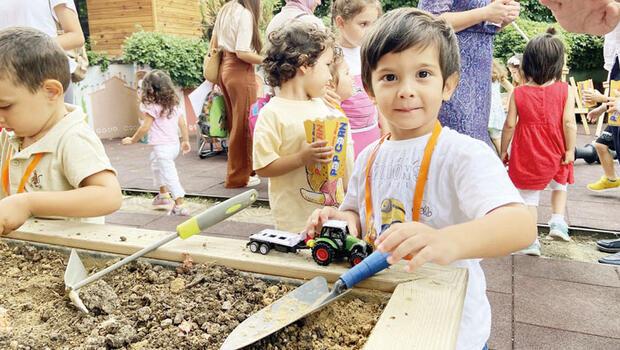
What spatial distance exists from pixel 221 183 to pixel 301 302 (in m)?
5.03

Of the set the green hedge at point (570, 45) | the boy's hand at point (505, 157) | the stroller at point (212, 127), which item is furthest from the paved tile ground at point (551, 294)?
the green hedge at point (570, 45)

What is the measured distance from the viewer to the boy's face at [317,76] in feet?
8.41

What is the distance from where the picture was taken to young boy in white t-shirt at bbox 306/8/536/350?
122 cm

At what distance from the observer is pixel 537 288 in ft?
9.71

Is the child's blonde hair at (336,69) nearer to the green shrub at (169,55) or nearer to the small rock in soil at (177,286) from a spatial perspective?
the small rock in soil at (177,286)

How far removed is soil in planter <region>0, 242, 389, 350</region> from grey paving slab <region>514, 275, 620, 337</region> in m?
1.85

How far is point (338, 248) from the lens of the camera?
1.19 m

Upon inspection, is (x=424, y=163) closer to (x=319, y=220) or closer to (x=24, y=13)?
(x=319, y=220)

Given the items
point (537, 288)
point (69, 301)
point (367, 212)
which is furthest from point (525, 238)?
point (537, 288)

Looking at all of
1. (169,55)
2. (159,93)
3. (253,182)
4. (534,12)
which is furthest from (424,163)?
(534,12)

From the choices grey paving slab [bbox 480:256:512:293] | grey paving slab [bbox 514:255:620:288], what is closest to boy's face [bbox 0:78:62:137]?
grey paving slab [bbox 480:256:512:293]

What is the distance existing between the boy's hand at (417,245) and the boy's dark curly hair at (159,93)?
14.7 feet

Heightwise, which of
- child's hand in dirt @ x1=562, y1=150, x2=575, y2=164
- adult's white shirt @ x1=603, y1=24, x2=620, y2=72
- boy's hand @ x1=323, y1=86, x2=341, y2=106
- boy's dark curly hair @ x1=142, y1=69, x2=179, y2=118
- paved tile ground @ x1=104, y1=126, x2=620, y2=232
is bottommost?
paved tile ground @ x1=104, y1=126, x2=620, y2=232

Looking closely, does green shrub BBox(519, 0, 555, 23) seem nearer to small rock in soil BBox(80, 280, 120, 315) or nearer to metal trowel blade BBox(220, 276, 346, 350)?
metal trowel blade BBox(220, 276, 346, 350)
